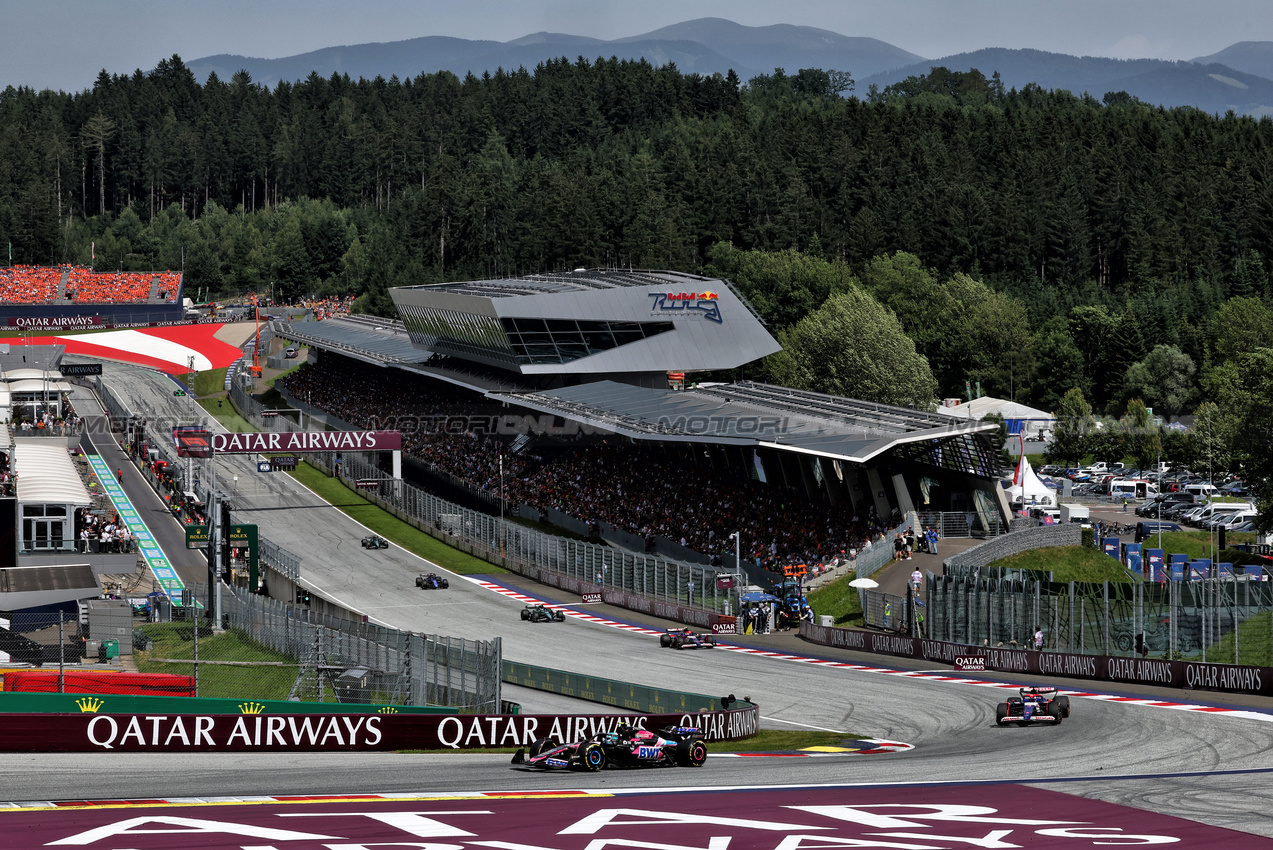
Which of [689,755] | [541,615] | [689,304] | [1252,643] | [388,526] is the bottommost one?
[541,615]

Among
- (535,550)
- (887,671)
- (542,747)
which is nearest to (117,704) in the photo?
(542,747)

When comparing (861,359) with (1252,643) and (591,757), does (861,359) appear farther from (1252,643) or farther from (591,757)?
(591,757)

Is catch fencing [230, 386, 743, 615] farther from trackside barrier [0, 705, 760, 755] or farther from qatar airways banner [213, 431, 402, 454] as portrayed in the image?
trackside barrier [0, 705, 760, 755]

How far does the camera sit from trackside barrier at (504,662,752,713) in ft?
107

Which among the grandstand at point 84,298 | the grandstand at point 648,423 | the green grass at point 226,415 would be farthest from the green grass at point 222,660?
the grandstand at point 84,298

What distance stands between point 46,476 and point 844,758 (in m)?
41.5

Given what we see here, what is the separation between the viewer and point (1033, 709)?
98.1ft

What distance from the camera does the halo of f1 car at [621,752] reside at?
930 inches

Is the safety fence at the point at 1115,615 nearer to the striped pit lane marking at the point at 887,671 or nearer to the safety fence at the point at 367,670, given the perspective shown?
the striped pit lane marking at the point at 887,671

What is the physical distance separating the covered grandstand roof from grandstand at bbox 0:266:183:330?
8914 cm

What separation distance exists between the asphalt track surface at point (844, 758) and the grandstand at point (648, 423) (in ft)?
37.7

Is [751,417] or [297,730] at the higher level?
[751,417]

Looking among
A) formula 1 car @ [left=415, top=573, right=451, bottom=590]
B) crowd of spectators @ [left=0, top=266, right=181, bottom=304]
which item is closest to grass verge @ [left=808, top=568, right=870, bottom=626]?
formula 1 car @ [left=415, top=573, right=451, bottom=590]

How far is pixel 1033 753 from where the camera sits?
83.9ft
